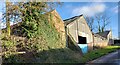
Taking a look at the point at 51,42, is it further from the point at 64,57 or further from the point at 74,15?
the point at 74,15

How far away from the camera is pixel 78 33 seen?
79.6 ft

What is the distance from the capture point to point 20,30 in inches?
554

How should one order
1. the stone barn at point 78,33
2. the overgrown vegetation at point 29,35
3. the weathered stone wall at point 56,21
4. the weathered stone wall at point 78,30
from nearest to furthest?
the overgrown vegetation at point 29,35 → the weathered stone wall at point 56,21 → the stone barn at point 78,33 → the weathered stone wall at point 78,30

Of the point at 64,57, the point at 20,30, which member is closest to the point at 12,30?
the point at 20,30

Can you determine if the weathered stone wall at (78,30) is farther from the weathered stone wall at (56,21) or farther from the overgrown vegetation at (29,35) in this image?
the overgrown vegetation at (29,35)

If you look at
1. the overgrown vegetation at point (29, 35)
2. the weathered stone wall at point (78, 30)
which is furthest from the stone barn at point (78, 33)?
the overgrown vegetation at point (29, 35)

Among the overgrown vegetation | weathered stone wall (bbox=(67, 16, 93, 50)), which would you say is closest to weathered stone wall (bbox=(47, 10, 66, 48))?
the overgrown vegetation

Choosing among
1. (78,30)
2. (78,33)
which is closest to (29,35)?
(78,33)

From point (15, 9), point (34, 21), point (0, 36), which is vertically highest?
point (15, 9)

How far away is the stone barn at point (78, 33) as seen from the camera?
852 inches

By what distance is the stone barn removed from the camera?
852 inches

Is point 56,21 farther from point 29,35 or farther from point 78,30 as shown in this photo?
point 78,30

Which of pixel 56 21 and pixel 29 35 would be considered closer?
pixel 29 35

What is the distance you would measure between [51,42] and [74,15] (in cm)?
1196
